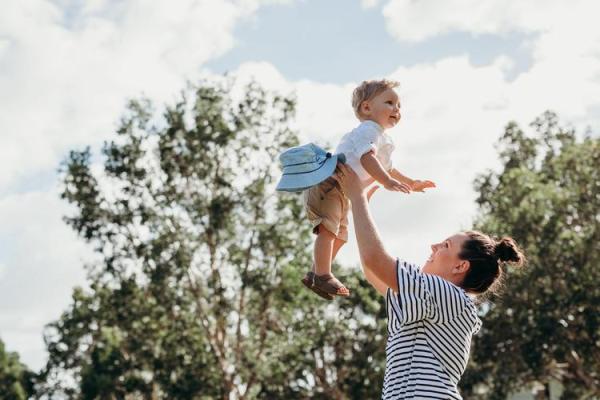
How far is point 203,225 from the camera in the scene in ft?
93.6

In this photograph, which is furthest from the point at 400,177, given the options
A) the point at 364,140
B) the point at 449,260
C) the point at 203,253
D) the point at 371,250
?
the point at 203,253

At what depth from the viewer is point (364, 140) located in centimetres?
459

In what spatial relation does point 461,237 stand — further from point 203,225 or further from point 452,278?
point 203,225

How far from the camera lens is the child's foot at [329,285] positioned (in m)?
4.64

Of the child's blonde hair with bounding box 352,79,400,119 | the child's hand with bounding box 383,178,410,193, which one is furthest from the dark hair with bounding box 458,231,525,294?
the child's blonde hair with bounding box 352,79,400,119

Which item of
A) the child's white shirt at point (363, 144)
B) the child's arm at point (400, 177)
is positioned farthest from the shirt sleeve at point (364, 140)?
the child's arm at point (400, 177)

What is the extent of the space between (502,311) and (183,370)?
10.7 m

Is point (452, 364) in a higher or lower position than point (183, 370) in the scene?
lower

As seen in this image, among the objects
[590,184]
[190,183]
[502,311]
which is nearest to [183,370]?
[190,183]

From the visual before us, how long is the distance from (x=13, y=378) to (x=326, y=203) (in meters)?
57.4

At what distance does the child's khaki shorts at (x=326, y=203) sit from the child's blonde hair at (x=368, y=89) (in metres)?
0.44

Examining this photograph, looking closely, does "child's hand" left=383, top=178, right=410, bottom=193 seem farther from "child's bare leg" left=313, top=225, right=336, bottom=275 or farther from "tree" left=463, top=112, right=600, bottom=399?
"tree" left=463, top=112, right=600, bottom=399

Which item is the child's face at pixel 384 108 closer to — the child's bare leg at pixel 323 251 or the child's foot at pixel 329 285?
the child's bare leg at pixel 323 251

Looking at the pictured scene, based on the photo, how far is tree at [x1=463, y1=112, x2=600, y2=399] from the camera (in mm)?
28672
